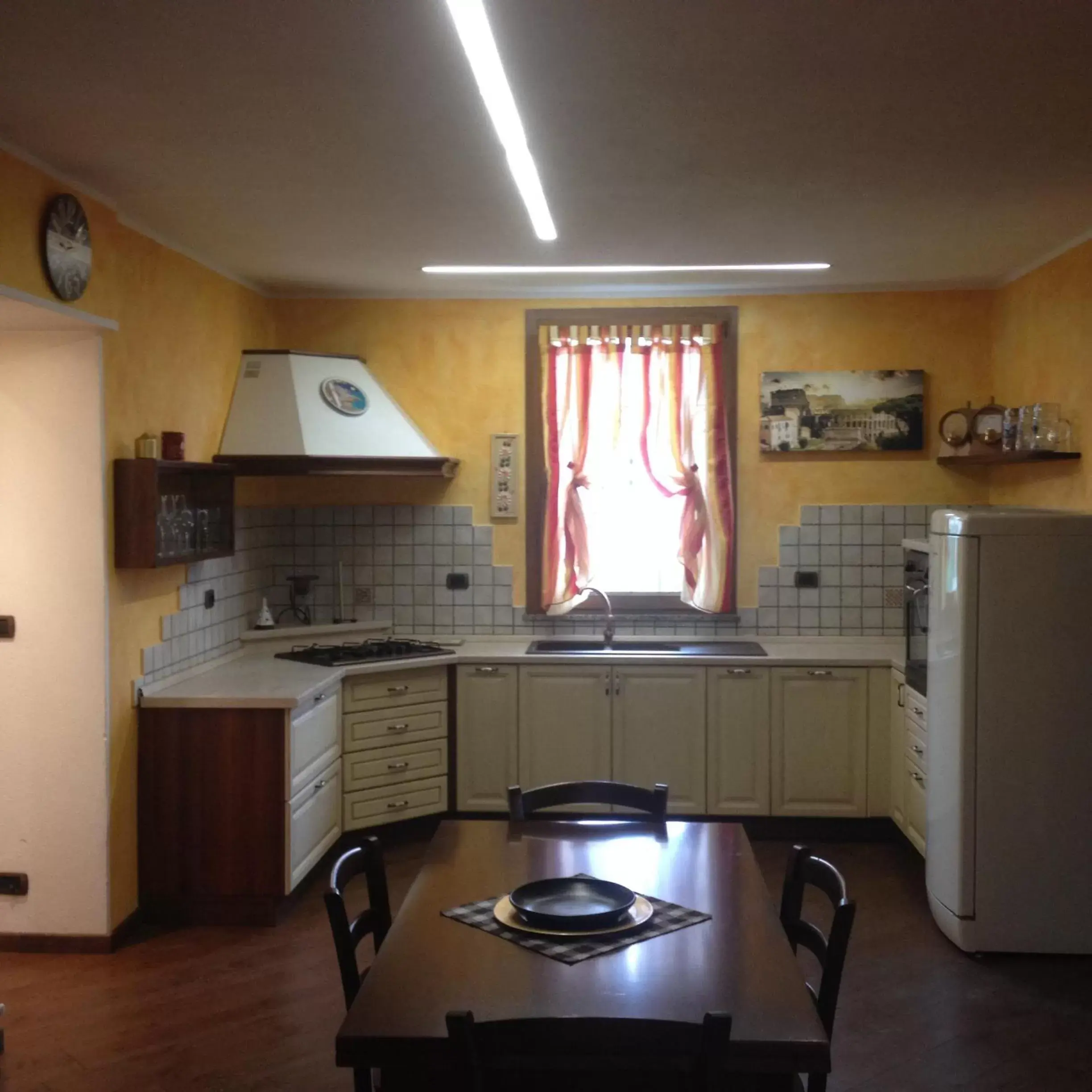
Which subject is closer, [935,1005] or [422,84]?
[422,84]

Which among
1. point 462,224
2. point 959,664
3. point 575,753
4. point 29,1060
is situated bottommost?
point 29,1060

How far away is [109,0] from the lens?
230 cm

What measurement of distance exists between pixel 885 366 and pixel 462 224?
7.84 feet

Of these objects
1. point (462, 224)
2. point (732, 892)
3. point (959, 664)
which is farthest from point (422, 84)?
point (959, 664)

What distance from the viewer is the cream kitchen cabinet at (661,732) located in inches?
205

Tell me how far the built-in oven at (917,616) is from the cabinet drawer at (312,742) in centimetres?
237

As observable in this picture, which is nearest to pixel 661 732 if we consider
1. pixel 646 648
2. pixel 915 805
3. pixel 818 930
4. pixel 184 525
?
pixel 646 648

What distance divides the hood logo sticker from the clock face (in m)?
1.64

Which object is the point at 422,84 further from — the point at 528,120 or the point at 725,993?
the point at 725,993

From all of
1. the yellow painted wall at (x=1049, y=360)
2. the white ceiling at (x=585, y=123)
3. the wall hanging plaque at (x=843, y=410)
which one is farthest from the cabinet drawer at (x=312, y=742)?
the yellow painted wall at (x=1049, y=360)

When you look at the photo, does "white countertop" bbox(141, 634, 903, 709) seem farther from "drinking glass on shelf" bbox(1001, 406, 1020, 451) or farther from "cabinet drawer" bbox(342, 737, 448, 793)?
"drinking glass on shelf" bbox(1001, 406, 1020, 451)

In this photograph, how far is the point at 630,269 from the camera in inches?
202

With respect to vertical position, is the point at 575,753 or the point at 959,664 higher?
the point at 959,664

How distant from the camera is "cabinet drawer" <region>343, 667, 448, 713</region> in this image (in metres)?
4.98
